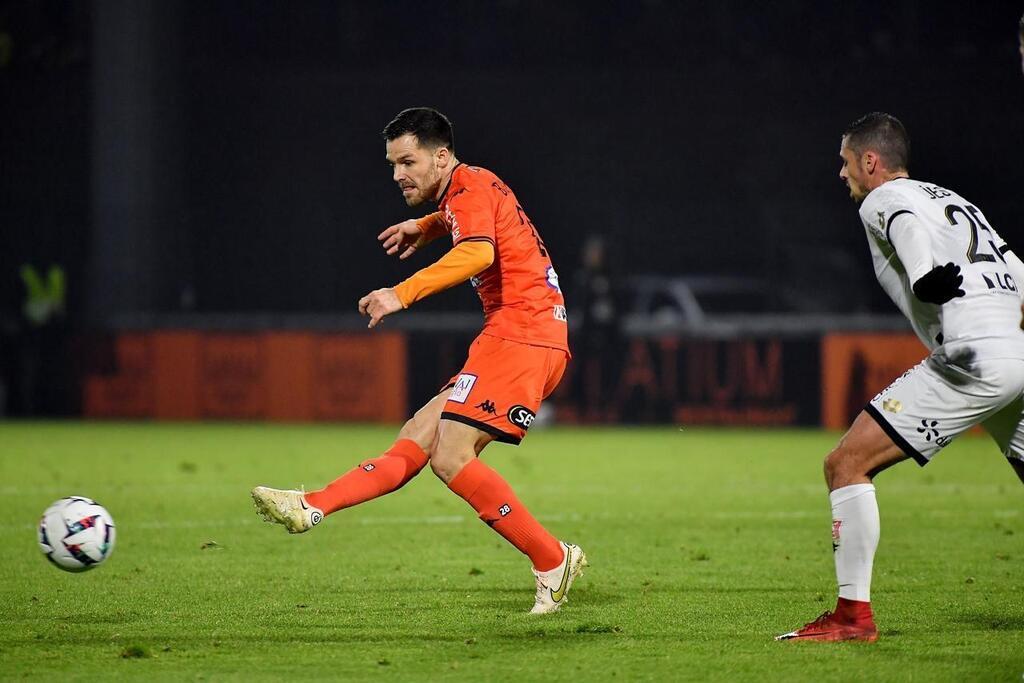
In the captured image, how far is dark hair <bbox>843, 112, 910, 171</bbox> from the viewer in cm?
563

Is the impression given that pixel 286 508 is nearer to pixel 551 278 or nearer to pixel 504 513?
pixel 504 513

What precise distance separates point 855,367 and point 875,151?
12.6 m

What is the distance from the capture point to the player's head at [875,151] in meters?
5.63

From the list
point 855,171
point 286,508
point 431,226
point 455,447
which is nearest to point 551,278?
point 431,226

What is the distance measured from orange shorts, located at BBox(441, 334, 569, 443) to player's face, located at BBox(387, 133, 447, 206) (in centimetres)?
70

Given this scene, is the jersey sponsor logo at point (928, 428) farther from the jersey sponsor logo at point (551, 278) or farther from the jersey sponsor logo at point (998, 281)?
the jersey sponsor logo at point (551, 278)

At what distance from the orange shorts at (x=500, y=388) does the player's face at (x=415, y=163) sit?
700mm

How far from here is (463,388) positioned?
621 centimetres

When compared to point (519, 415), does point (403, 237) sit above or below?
above

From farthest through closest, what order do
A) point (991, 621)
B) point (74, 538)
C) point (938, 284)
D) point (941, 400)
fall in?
point (74, 538) → point (991, 621) → point (941, 400) → point (938, 284)

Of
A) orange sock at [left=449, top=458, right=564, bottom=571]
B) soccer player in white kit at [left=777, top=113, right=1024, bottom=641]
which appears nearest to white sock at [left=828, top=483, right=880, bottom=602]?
soccer player in white kit at [left=777, top=113, right=1024, bottom=641]

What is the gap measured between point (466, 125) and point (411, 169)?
71.3ft

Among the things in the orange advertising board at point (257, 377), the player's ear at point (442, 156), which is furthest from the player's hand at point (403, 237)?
the orange advertising board at point (257, 377)

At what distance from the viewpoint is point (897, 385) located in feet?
18.3
